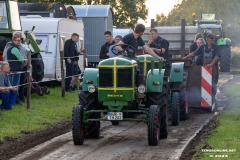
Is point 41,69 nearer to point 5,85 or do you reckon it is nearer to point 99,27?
point 5,85

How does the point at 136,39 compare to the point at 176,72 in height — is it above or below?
above

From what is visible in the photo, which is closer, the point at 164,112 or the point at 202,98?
the point at 164,112

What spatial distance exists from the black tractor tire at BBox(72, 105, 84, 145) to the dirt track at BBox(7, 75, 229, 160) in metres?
0.13

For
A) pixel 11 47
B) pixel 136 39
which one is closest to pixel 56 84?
pixel 11 47

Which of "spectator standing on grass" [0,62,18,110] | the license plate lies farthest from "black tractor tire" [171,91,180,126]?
"spectator standing on grass" [0,62,18,110]

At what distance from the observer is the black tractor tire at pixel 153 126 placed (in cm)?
1288

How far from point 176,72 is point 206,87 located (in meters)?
1.69

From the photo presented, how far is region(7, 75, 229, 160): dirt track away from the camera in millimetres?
11867

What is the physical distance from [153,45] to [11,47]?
3580 millimetres

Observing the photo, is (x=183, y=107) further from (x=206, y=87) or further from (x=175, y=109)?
(x=206, y=87)

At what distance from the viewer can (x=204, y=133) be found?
560 inches

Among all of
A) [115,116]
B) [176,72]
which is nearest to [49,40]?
[176,72]

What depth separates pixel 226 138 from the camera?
43.1ft

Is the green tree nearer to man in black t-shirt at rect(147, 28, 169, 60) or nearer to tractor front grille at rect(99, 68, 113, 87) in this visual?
man in black t-shirt at rect(147, 28, 169, 60)
